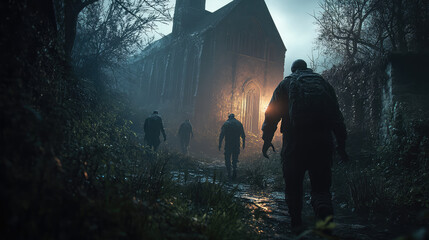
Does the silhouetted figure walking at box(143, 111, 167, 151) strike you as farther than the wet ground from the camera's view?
Yes

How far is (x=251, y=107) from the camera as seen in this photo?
19.8 m

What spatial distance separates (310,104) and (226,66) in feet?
53.3

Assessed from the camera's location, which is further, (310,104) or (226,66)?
(226,66)

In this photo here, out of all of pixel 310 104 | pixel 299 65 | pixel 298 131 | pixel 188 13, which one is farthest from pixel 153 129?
pixel 188 13

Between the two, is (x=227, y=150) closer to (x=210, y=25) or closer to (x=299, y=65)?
(x=299, y=65)

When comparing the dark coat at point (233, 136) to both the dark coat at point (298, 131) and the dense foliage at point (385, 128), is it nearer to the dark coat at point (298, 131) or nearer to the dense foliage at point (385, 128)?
the dense foliage at point (385, 128)

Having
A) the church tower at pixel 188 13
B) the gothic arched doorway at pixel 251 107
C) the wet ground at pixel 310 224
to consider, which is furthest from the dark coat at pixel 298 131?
the church tower at pixel 188 13

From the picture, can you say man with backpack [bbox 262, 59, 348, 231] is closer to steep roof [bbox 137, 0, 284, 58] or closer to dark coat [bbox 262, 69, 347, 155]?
dark coat [bbox 262, 69, 347, 155]

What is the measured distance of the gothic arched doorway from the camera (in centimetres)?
1942

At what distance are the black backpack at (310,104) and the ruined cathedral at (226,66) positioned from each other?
14.2 meters

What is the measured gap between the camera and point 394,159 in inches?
209

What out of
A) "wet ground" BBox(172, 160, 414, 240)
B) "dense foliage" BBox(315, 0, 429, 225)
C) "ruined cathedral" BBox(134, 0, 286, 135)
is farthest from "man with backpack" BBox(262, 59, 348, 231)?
"ruined cathedral" BBox(134, 0, 286, 135)

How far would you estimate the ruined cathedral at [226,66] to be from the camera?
59.7 ft

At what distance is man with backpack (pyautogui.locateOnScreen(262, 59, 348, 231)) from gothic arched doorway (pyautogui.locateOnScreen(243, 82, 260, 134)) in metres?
16.2
